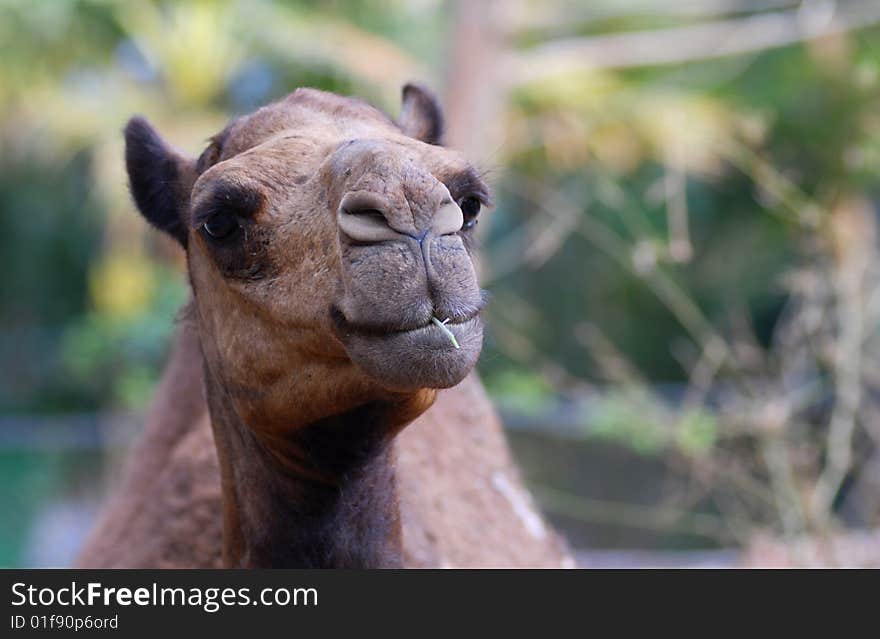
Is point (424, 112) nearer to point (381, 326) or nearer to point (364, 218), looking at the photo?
point (364, 218)

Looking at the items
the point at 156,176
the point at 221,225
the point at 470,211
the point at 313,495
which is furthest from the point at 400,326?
the point at 156,176

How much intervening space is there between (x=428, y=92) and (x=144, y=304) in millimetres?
12470

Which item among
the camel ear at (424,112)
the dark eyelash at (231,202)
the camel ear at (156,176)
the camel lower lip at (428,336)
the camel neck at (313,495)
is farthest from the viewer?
the camel ear at (424,112)

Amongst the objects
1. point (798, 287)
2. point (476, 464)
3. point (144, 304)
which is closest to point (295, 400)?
point (476, 464)

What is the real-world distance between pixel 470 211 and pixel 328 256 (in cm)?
45

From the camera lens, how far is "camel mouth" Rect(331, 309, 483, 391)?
267 centimetres

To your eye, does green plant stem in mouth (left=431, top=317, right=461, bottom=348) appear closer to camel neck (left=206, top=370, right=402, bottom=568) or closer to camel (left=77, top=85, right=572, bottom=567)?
camel (left=77, top=85, right=572, bottom=567)

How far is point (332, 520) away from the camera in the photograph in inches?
134

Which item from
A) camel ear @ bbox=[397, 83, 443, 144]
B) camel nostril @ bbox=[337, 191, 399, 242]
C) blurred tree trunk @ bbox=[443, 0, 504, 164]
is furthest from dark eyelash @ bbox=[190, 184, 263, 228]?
blurred tree trunk @ bbox=[443, 0, 504, 164]

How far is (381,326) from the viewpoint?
2.68m

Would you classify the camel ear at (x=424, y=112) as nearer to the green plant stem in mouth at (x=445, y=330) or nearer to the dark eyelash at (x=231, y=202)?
the dark eyelash at (x=231, y=202)

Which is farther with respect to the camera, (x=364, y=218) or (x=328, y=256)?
(x=328, y=256)

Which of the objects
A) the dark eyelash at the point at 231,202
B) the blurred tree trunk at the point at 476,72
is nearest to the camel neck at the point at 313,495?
the dark eyelash at the point at 231,202

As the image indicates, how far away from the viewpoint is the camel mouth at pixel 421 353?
2.67 meters
